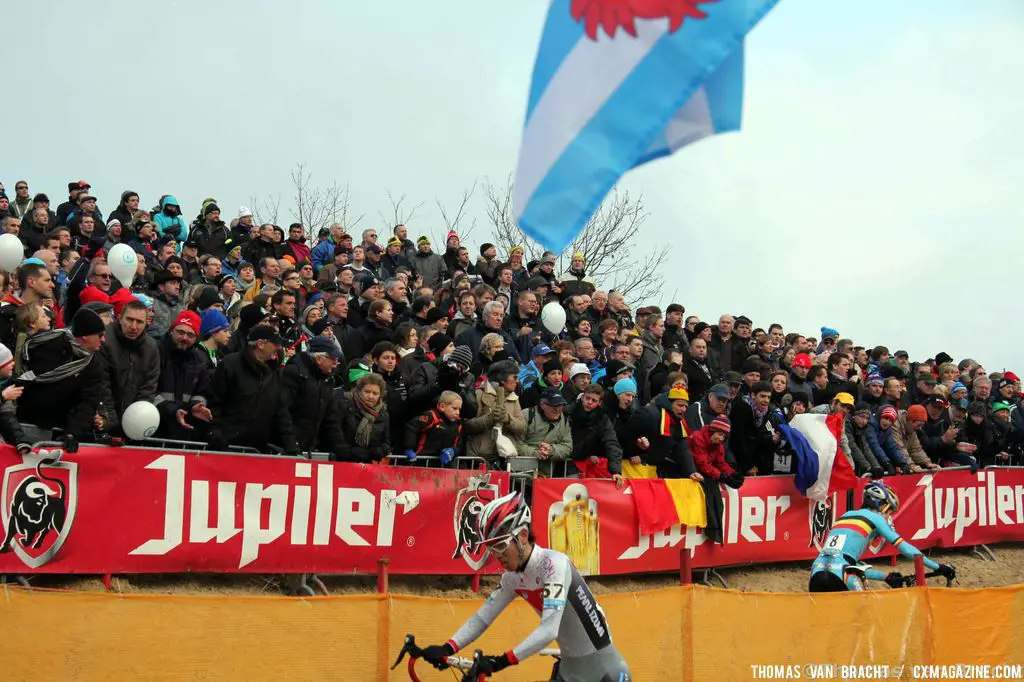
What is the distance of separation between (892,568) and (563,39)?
1468 cm

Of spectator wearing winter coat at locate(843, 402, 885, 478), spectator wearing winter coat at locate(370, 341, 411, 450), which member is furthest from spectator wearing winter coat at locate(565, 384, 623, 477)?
spectator wearing winter coat at locate(843, 402, 885, 478)

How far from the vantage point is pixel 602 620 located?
817cm

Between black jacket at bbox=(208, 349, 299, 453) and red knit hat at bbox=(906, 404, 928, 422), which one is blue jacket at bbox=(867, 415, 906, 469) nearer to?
red knit hat at bbox=(906, 404, 928, 422)

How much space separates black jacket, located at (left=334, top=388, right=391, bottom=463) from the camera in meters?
11.3

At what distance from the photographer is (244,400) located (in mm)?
10578

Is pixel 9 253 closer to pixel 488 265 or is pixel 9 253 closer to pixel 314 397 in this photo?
pixel 314 397

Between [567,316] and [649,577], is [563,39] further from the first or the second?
[567,316]

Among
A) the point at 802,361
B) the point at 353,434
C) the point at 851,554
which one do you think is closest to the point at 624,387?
the point at 851,554

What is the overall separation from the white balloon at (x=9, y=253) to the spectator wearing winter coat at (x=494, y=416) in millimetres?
4829

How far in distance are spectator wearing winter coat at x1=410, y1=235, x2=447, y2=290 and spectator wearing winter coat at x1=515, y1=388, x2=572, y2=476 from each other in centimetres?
614

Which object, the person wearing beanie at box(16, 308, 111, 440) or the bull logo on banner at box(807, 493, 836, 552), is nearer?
the person wearing beanie at box(16, 308, 111, 440)

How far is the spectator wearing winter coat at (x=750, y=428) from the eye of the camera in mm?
15312

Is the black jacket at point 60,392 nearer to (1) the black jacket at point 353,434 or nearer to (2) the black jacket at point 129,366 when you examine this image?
(2) the black jacket at point 129,366

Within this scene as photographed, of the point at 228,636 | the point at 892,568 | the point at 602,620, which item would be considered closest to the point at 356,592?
the point at 228,636
